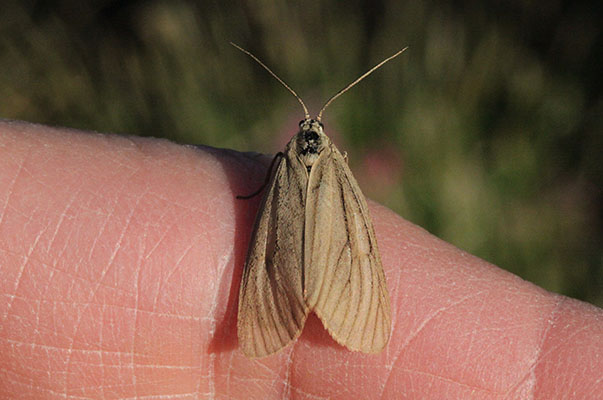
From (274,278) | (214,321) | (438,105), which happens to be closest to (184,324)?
(214,321)

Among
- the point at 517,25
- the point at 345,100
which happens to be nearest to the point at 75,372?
the point at 345,100

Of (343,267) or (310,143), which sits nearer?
(343,267)

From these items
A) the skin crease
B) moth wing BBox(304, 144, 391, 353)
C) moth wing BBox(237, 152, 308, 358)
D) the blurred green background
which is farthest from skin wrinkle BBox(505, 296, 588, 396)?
the blurred green background

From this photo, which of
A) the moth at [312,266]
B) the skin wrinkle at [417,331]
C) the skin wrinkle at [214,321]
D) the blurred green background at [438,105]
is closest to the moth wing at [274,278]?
the moth at [312,266]

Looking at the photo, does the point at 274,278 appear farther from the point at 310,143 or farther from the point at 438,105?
the point at 438,105

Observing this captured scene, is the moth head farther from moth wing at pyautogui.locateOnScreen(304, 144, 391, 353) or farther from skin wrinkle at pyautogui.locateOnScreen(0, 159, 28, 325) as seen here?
skin wrinkle at pyautogui.locateOnScreen(0, 159, 28, 325)
